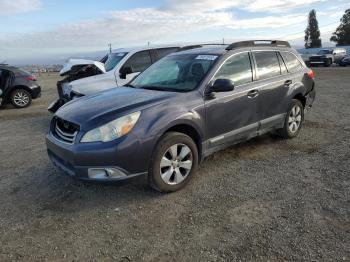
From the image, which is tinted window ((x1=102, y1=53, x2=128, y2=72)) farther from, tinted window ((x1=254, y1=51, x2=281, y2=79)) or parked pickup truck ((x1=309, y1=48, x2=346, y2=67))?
parked pickup truck ((x1=309, y1=48, x2=346, y2=67))

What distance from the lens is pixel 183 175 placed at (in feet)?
15.0

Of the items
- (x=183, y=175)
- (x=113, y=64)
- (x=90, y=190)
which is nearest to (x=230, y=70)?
A: (x=183, y=175)

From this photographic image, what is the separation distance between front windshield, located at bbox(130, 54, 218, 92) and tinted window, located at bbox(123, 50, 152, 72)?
10.8 ft

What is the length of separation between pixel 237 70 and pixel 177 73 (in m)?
0.85

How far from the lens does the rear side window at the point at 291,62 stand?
631 cm

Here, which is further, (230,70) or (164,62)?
(164,62)

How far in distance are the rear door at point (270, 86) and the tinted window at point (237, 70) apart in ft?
0.63

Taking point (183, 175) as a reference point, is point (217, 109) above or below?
above

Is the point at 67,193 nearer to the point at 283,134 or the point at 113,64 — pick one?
the point at 283,134

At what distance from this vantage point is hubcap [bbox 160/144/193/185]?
4348mm

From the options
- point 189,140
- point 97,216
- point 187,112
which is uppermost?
point 187,112

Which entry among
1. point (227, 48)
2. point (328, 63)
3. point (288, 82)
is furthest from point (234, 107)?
point (328, 63)

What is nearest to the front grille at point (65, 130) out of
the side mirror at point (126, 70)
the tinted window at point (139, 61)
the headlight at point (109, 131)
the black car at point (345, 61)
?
the headlight at point (109, 131)

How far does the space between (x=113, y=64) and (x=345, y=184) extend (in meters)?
6.40
